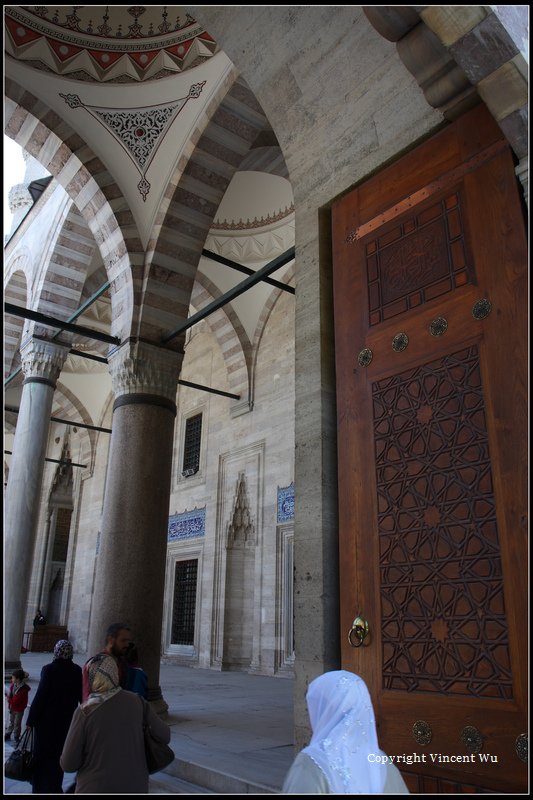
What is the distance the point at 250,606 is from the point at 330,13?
8.19m

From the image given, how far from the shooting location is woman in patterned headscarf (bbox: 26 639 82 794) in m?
2.44

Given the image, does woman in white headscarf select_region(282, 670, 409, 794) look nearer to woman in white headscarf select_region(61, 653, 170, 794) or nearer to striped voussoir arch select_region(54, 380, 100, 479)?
woman in white headscarf select_region(61, 653, 170, 794)

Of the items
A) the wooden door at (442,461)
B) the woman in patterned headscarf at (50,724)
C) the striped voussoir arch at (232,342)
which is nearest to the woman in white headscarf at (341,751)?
the wooden door at (442,461)

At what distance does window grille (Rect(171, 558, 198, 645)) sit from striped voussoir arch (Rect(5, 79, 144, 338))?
6041 millimetres

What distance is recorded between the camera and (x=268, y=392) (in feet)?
31.4

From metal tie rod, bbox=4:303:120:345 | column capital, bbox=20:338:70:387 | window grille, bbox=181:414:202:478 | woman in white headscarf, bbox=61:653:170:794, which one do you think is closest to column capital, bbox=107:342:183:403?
metal tie rod, bbox=4:303:120:345

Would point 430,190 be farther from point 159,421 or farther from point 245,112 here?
point 245,112

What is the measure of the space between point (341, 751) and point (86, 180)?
5.88 m

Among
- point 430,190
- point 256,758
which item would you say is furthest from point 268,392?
point 430,190

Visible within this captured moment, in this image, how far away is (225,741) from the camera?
3701mm

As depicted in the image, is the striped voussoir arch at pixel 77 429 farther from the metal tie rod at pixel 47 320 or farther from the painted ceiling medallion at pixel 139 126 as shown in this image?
the painted ceiling medallion at pixel 139 126

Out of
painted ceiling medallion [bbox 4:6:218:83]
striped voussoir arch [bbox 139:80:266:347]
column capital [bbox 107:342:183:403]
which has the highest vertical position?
painted ceiling medallion [bbox 4:6:218:83]

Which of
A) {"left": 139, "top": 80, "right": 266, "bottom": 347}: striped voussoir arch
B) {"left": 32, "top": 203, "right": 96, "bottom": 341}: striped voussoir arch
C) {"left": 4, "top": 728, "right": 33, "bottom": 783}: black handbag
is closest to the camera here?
{"left": 4, "top": 728, "right": 33, "bottom": 783}: black handbag

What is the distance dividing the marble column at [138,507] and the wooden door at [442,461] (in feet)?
9.77
